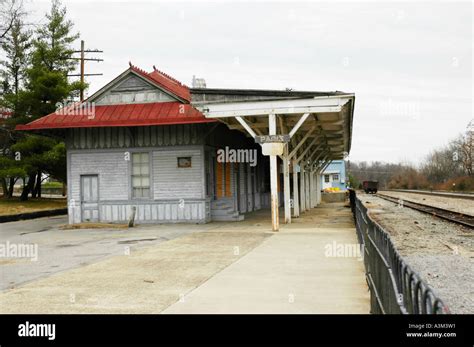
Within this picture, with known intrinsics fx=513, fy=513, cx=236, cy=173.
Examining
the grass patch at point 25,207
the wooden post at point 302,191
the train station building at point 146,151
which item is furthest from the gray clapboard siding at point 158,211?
the grass patch at point 25,207

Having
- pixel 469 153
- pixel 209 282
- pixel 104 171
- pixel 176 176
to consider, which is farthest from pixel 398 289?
pixel 469 153

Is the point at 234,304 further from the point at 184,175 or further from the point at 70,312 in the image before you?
the point at 184,175

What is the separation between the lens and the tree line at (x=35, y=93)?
28672 mm

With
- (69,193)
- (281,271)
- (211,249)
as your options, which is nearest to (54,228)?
(69,193)

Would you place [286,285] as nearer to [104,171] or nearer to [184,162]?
[184,162]

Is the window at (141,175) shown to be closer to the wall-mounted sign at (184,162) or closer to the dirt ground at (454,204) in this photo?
the wall-mounted sign at (184,162)

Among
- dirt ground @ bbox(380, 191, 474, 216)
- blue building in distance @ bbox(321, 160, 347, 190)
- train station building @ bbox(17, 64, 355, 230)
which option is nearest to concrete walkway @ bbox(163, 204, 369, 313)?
train station building @ bbox(17, 64, 355, 230)

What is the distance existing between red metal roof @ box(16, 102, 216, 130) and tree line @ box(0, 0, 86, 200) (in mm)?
6103

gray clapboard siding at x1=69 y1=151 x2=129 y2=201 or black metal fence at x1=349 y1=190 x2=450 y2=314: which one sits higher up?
gray clapboard siding at x1=69 y1=151 x2=129 y2=201

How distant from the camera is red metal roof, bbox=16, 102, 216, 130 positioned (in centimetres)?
2003

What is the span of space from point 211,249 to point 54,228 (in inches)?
431

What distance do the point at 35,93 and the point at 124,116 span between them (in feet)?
39.2

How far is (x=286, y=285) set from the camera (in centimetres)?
797

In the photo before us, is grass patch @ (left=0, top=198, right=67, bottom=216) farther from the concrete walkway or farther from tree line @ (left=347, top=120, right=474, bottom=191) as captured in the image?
tree line @ (left=347, top=120, right=474, bottom=191)
